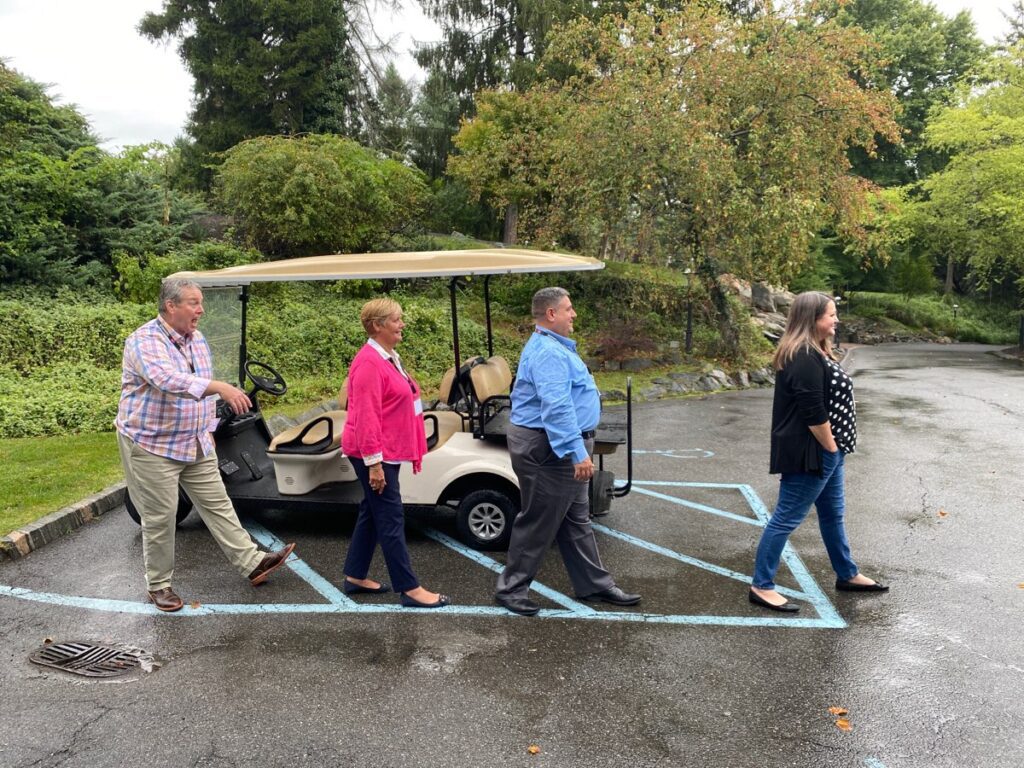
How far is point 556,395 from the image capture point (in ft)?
12.9

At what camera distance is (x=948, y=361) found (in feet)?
68.7

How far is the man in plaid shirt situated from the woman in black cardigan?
9.47 feet

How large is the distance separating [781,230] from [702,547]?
930 centimetres

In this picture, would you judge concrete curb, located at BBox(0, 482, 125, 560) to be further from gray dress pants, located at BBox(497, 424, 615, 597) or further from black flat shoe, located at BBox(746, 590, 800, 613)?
black flat shoe, located at BBox(746, 590, 800, 613)

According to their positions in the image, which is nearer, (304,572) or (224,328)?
(304,572)

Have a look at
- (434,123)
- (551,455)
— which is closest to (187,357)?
(551,455)

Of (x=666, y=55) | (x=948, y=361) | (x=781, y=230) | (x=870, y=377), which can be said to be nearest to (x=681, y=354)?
(x=781, y=230)

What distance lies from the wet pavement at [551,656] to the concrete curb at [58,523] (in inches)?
3.9

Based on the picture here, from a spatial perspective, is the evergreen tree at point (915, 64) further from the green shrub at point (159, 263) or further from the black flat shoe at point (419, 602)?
the black flat shoe at point (419, 602)

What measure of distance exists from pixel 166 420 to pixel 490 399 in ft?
6.87

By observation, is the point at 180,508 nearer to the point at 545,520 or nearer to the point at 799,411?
the point at 545,520

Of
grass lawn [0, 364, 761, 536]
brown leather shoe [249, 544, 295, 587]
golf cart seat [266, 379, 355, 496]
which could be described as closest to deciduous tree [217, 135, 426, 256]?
grass lawn [0, 364, 761, 536]

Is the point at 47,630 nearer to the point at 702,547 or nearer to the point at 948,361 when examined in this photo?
the point at 702,547

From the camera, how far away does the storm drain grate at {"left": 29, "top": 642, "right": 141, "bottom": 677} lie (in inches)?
143
